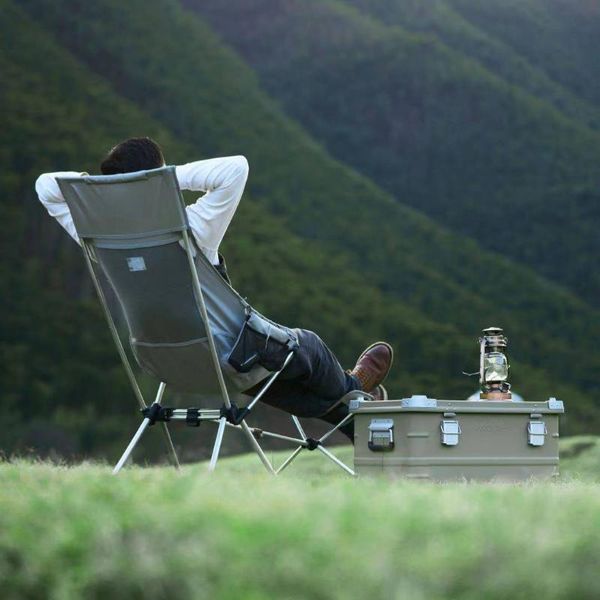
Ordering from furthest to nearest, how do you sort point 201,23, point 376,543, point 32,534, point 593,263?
point 201,23 < point 593,263 < point 32,534 < point 376,543

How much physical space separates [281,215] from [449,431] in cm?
790

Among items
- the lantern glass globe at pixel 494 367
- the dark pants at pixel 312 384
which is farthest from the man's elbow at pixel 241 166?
the lantern glass globe at pixel 494 367

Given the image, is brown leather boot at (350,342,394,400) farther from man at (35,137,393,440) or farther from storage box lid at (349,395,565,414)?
storage box lid at (349,395,565,414)

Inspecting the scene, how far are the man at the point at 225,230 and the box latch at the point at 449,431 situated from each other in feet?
1.04

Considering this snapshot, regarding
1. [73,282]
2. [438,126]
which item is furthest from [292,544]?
[438,126]

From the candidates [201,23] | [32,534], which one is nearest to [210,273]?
[32,534]

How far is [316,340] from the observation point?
276 centimetres

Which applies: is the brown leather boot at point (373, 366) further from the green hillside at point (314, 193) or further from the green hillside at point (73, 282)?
the green hillside at point (314, 193)

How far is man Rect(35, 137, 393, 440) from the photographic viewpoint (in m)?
2.48

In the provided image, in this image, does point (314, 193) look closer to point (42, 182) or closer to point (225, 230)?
point (42, 182)

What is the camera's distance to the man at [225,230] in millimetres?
2480

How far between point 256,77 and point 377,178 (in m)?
1.73

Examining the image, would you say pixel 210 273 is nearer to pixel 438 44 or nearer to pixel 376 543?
pixel 376 543

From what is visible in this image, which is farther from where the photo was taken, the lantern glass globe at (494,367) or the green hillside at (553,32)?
the green hillside at (553,32)
